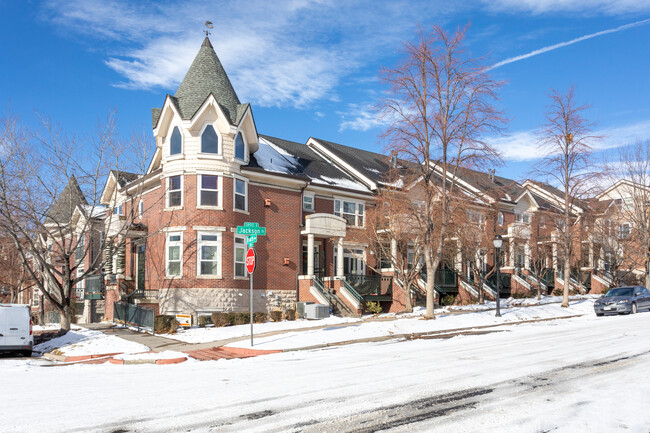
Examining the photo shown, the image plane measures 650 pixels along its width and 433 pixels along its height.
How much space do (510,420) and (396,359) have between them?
6.16 metres

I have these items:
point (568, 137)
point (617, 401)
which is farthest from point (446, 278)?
point (617, 401)

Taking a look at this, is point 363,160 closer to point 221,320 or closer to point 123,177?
point 123,177

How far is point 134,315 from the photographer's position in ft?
77.4

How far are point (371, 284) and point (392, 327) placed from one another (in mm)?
8858

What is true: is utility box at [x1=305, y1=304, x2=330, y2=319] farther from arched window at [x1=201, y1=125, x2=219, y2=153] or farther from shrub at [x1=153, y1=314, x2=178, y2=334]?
arched window at [x1=201, y1=125, x2=219, y2=153]

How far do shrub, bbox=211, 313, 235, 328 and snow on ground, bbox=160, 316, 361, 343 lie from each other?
50cm

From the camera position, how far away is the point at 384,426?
6.95 m

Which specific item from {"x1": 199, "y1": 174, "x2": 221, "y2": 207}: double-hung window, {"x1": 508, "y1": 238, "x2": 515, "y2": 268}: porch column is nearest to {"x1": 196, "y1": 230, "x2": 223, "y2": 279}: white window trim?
Answer: {"x1": 199, "y1": 174, "x2": 221, "y2": 207}: double-hung window

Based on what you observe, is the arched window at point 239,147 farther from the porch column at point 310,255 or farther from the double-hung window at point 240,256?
the porch column at point 310,255

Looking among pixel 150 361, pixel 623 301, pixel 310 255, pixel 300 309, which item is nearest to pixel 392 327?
pixel 300 309

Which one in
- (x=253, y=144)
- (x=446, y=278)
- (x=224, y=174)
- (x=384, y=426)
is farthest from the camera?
(x=446, y=278)

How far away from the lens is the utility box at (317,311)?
2478 centimetres

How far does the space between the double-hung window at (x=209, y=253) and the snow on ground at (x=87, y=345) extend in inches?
244

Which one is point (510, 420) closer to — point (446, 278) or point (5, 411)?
point (5, 411)
